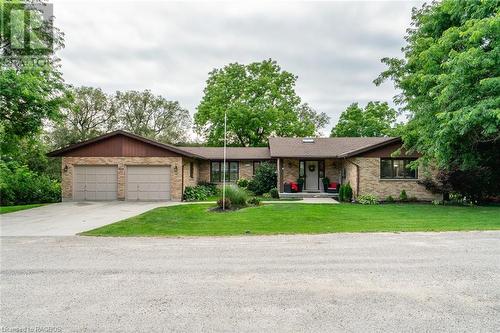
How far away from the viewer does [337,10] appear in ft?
43.5

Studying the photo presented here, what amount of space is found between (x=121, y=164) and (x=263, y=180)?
30.2 feet

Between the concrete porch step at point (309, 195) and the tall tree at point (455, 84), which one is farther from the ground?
the tall tree at point (455, 84)

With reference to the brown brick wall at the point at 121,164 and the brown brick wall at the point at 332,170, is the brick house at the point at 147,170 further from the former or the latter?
the brown brick wall at the point at 332,170

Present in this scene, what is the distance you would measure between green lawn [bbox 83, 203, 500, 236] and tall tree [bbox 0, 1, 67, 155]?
6.61m

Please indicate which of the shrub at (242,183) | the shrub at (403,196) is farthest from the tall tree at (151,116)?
the shrub at (403,196)

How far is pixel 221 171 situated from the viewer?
24.1 m

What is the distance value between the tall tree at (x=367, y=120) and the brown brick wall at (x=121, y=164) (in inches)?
1122

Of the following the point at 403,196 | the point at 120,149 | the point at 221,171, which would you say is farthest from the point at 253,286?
the point at 221,171

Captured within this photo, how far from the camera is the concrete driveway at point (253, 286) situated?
3.54 metres

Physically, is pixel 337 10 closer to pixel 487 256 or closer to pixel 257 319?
pixel 487 256

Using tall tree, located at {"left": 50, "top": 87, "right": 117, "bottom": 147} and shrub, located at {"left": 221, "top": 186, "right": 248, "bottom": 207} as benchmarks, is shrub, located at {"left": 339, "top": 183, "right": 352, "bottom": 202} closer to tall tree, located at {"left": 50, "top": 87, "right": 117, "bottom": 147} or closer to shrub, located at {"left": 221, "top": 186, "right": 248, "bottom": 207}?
shrub, located at {"left": 221, "top": 186, "right": 248, "bottom": 207}

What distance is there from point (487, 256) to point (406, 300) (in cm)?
347

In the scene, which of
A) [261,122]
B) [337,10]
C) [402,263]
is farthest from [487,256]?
[261,122]

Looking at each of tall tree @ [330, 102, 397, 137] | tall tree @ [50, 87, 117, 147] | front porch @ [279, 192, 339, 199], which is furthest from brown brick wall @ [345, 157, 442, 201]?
tall tree @ [50, 87, 117, 147]
